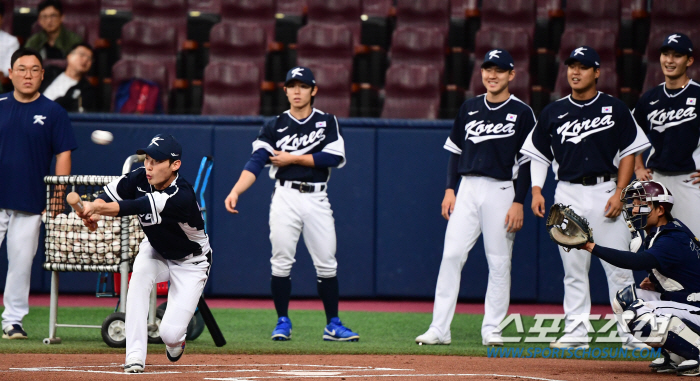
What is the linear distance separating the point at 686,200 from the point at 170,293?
12.0ft

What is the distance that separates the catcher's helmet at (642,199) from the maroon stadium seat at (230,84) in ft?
18.6

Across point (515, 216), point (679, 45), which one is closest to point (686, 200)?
point (679, 45)

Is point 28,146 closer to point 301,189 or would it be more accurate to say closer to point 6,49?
point 301,189

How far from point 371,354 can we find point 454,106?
4.56m

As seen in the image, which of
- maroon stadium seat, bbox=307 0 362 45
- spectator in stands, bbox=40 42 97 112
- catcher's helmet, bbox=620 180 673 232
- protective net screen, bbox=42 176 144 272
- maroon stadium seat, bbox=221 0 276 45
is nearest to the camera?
catcher's helmet, bbox=620 180 673 232

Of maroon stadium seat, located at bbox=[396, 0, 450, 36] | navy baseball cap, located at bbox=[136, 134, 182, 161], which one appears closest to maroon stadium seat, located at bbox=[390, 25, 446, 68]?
maroon stadium seat, located at bbox=[396, 0, 450, 36]

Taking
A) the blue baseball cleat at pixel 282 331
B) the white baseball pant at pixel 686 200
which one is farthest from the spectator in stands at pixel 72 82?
the white baseball pant at pixel 686 200

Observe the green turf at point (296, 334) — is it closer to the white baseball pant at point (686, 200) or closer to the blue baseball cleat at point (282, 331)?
the blue baseball cleat at point (282, 331)

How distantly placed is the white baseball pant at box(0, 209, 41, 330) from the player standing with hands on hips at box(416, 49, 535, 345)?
292 centimetres

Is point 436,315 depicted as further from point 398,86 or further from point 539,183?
point 398,86

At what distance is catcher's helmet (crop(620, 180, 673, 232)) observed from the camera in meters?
5.08

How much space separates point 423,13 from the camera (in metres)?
11.0

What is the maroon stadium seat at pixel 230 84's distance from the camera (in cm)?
1010

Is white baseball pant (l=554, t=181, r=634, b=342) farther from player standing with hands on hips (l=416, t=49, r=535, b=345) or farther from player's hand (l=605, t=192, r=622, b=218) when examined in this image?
player standing with hands on hips (l=416, t=49, r=535, b=345)
